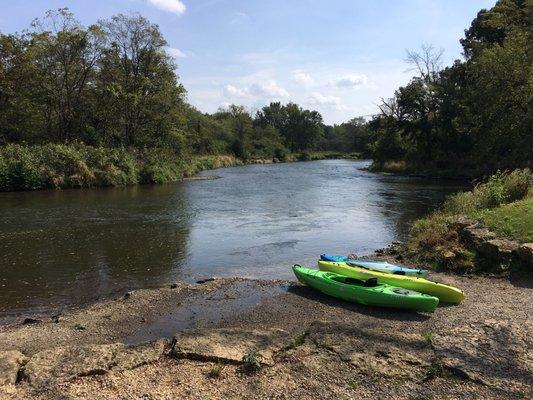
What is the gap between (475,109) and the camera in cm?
3256

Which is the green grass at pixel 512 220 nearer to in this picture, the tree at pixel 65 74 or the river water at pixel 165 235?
the river water at pixel 165 235

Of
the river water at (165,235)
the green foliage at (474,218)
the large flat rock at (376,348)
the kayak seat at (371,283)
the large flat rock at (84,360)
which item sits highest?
the green foliage at (474,218)

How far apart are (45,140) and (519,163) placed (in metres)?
34.5

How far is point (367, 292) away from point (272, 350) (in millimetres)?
2738

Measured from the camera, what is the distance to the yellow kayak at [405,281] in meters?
8.14

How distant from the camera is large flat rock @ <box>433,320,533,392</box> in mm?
5211

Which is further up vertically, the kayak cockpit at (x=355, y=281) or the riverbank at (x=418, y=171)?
the riverbank at (x=418, y=171)

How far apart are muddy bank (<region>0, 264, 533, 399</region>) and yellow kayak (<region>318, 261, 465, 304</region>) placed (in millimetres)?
238

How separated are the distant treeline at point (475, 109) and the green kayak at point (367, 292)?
2356cm

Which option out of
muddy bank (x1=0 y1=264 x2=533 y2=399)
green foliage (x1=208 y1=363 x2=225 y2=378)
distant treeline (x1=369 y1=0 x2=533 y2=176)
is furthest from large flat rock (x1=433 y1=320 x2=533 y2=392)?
distant treeline (x1=369 y1=0 x2=533 y2=176)

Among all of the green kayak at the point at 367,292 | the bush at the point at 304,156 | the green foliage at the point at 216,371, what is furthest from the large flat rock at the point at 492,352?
the bush at the point at 304,156

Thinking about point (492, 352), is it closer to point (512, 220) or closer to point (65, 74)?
point (512, 220)

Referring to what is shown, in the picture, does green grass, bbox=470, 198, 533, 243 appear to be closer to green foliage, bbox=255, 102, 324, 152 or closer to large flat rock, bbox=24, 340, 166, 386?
large flat rock, bbox=24, 340, 166, 386

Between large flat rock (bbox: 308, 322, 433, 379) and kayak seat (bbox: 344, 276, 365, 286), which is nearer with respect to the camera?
large flat rock (bbox: 308, 322, 433, 379)
